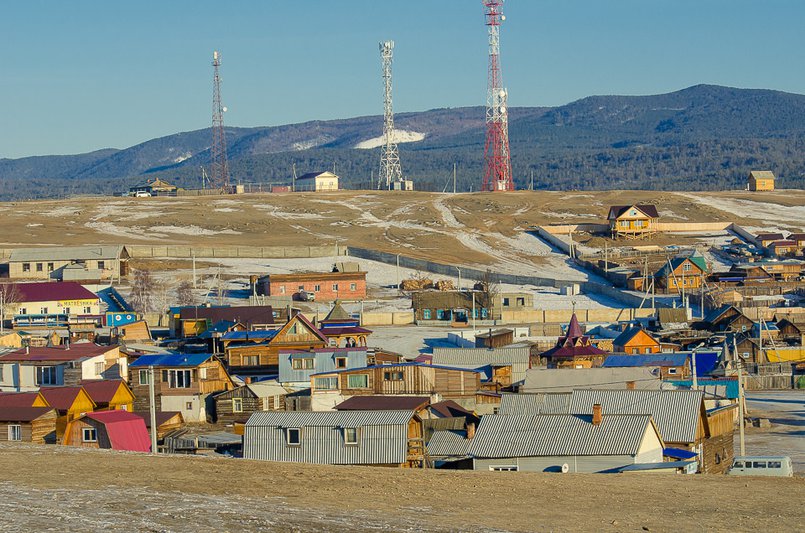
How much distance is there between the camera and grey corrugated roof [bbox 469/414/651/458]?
2872 centimetres

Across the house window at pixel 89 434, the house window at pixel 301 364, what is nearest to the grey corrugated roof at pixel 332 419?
the house window at pixel 89 434

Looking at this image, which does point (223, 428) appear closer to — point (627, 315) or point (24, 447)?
point (24, 447)

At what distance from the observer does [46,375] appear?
4384 centimetres

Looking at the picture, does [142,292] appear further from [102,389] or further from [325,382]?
[102,389]

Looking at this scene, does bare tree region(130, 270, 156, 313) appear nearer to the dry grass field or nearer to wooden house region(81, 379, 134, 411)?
the dry grass field

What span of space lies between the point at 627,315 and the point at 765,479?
1755 inches

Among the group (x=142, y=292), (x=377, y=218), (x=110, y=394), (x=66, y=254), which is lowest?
(x=110, y=394)

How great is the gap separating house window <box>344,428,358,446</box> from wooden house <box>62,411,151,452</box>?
5792 millimetres

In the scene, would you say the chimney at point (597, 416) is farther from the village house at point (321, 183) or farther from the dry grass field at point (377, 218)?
the village house at point (321, 183)

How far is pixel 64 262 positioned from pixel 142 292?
1222cm

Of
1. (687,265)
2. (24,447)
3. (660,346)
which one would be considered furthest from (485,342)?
(24,447)

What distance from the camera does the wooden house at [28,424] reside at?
34031 millimetres

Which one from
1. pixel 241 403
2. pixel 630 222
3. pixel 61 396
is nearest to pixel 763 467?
pixel 241 403

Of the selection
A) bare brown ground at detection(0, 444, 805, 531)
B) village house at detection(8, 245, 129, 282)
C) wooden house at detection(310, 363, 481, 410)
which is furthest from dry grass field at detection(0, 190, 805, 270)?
bare brown ground at detection(0, 444, 805, 531)
